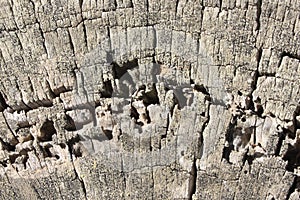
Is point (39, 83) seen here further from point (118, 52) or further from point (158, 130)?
point (158, 130)

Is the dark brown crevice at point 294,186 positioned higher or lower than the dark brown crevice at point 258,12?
lower

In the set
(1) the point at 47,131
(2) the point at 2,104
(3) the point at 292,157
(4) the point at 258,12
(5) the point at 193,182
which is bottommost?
(5) the point at 193,182

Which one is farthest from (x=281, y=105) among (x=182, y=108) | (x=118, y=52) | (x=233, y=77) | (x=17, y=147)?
(x=17, y=147)

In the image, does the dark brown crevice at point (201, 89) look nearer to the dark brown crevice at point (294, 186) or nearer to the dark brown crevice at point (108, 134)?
the dark brown crevice at point (108, 134)

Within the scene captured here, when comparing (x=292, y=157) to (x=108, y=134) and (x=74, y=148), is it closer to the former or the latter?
(x=108, y=134)

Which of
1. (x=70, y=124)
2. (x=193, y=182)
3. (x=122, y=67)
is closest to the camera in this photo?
(x=122, y=67)

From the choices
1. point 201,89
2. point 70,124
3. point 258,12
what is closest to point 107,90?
point 70,124

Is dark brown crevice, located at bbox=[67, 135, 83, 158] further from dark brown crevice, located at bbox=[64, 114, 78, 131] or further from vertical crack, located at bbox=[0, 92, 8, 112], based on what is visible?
vertical crack, located at bbox=[0, 92, 8, 112]

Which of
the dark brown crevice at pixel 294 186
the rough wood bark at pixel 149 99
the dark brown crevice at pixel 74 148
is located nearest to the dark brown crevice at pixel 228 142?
the rough wood bark at pixel 149 99
